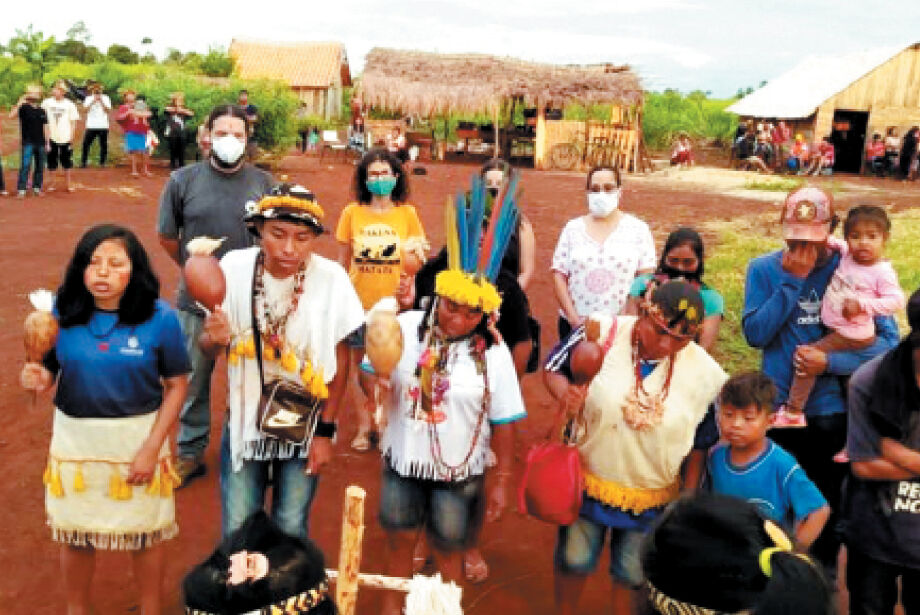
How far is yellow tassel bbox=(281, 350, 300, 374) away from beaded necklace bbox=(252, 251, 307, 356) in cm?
3

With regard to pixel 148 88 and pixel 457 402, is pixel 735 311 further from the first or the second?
pixel 148 88

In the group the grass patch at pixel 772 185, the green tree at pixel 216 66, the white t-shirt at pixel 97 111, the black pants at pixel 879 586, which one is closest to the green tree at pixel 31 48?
the green tree at pixel 216 66

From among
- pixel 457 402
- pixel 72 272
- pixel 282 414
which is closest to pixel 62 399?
pixel 72 272

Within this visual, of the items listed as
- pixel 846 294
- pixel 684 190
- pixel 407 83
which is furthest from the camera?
pixel 407 83

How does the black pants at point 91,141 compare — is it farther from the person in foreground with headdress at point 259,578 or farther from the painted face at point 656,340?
the person in foreground with headdress at point 259,578

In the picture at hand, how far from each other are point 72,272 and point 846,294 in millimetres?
2977

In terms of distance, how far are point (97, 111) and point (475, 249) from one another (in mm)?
16515

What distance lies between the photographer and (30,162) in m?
14.0

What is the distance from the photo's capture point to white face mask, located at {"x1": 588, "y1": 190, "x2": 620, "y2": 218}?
190 inches

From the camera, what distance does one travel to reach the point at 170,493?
3.30 metres

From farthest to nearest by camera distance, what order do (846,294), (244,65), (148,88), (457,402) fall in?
(244,65), (148,88), (846,294), (457,402)

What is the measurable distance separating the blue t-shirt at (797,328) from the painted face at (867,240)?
117mm

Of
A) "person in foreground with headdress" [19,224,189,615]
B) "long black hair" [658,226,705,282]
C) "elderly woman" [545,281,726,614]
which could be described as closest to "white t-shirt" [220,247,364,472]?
"person in foreground with headdress" [19,224,189,615]

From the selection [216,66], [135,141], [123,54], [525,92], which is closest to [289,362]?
[135,141]
